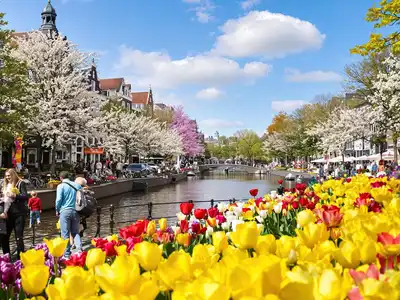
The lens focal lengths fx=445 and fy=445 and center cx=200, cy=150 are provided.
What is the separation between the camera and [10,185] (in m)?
8.52

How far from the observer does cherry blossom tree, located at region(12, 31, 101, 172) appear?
29.5 meters

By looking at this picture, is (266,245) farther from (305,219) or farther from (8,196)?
(8,196)

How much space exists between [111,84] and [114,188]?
47.1m

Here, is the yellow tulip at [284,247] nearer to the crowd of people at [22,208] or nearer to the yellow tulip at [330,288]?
the yellow tulip at [330,288]

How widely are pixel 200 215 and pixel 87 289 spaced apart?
3.02 meters

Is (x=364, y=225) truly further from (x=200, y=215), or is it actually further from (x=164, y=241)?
(x=200, y=215)

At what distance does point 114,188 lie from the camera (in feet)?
105

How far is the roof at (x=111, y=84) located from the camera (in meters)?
75.3

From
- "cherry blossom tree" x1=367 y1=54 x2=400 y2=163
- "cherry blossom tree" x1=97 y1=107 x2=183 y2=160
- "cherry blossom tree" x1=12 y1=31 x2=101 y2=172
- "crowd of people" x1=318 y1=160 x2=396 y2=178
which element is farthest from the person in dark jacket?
"cherry blossom tree" x1=97 y1=107 x2=183 y2=160

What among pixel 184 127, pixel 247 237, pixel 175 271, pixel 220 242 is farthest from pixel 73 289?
pixel 184 127

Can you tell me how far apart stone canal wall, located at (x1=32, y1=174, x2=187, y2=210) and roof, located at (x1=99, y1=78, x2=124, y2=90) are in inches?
1259

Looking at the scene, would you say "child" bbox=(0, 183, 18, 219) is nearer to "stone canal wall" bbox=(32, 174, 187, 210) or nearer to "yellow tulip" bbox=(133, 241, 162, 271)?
"yellow tulip" bbox=(133, 241, 162, 271)

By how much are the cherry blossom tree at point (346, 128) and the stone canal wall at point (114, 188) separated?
69.2 feet

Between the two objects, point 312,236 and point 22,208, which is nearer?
point 312,236
